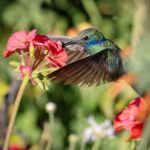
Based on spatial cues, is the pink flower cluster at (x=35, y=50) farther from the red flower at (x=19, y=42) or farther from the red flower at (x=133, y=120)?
the red flower at (x=133, y=120)

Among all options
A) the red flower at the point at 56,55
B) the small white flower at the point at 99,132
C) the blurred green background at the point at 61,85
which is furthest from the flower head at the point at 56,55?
the blurred green background at the point at 61,85

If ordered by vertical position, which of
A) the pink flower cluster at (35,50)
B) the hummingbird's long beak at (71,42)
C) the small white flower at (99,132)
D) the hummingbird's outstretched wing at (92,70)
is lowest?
the small white flower at (99,132)

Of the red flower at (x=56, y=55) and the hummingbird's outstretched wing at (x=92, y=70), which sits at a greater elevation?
the red flower at (x=56, y=55)

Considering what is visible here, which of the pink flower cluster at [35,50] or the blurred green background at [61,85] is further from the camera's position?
the blurred green background at [61,85]

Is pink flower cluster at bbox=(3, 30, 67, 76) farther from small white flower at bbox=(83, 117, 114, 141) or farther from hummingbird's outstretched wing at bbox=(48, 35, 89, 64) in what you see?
small white flower at bbox=(83, 117, 114, 141)

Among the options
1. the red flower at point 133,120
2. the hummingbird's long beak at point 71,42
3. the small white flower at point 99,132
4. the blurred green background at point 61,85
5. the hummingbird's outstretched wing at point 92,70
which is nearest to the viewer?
the hummingbird's outstretched wing at point 92,70

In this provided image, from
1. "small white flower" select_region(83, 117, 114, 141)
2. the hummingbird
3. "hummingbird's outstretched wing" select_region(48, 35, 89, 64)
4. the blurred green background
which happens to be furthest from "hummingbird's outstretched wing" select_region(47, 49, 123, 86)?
the blurred green background
